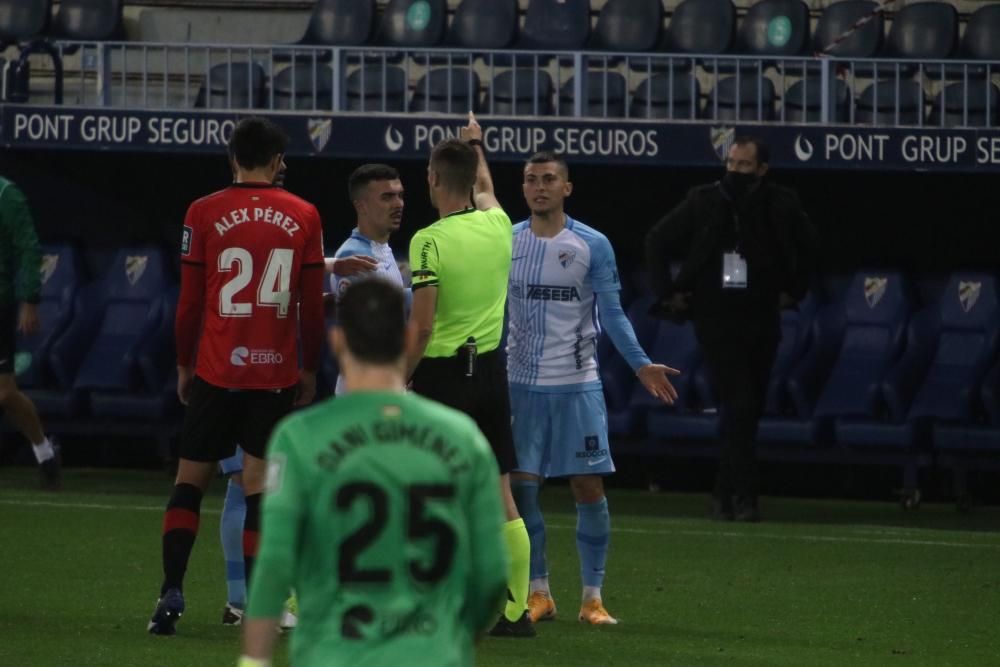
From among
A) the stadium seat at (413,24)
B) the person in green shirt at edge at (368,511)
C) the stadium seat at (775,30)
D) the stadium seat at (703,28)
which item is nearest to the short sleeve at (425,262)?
the person in green shirt at edge at (368,511)

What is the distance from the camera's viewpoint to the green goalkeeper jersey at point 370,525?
367cm

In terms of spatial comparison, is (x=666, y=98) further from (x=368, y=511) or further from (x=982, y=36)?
(x=368, y=511)

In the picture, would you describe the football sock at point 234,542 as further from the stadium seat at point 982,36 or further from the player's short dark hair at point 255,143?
the stadium seat at point 982,36

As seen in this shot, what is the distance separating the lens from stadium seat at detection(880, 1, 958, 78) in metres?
15.7

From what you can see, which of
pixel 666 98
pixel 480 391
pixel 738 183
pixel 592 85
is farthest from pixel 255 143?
pixel 592 85

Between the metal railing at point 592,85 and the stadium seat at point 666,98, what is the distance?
0.4 inches

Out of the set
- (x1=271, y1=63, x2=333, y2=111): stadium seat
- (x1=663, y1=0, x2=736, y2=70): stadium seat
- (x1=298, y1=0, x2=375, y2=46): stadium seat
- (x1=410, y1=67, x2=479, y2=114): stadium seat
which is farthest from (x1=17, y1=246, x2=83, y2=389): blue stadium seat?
(x1=663, y1=0, x2=736, y2=70): stadium seat

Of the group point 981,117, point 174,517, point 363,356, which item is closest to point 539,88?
point 981,117

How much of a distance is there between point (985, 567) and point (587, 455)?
116 inches

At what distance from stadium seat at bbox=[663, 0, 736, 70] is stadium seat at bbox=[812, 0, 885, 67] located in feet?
2.26

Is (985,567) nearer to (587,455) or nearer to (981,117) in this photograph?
(587,455)

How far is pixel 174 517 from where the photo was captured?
736 cm

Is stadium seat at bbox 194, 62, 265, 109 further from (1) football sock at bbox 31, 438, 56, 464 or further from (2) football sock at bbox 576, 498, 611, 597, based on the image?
(2) football sock at bbox 576, 498, 611, 597

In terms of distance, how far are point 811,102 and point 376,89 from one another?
3247 millimetres
